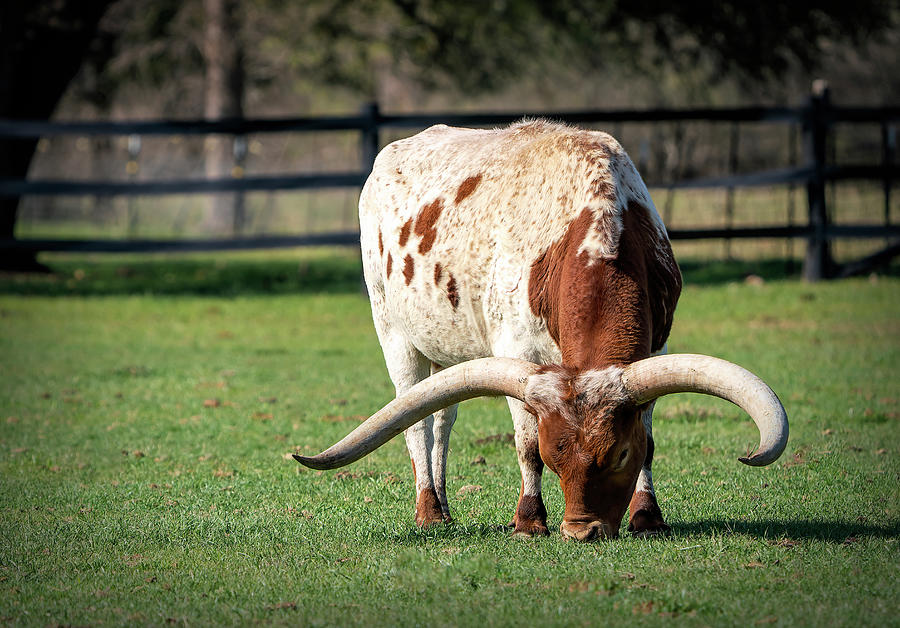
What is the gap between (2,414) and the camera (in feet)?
30.4

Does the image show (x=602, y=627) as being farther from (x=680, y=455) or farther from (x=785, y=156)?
(x=785, y=156)

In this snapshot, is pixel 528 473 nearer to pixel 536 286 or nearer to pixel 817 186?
pixel 536 286

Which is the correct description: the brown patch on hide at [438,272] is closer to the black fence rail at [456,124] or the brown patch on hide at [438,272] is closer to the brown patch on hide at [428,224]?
the brown patch on hide at [428,224]

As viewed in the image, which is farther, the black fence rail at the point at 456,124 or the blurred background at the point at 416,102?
the blurred background at the point at 416,102

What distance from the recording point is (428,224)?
239 inches

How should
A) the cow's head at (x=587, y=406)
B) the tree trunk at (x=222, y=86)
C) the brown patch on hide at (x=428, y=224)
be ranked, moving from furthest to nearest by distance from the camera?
the tree trunk at (x=222, y=86) < the brown patch on hide at (x=428, y=224) < the cow's head at (x=587, y=406)

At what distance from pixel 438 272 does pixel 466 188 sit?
490mm

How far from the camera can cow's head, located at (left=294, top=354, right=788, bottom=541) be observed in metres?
4.58

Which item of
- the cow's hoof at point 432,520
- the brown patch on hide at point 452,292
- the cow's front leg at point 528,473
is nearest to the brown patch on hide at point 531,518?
the cow's front leg at point 528,473

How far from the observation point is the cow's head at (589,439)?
4.69 m

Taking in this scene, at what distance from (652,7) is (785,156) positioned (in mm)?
6675

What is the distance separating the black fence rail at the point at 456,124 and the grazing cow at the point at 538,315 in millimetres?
8938

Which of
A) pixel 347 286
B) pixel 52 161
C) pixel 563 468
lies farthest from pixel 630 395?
pixel 52 161

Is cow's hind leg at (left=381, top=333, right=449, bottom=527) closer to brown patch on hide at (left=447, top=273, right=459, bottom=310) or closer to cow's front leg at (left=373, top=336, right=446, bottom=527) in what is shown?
cow's front leg at (left=373, top=336, right=446, bottom=527)
